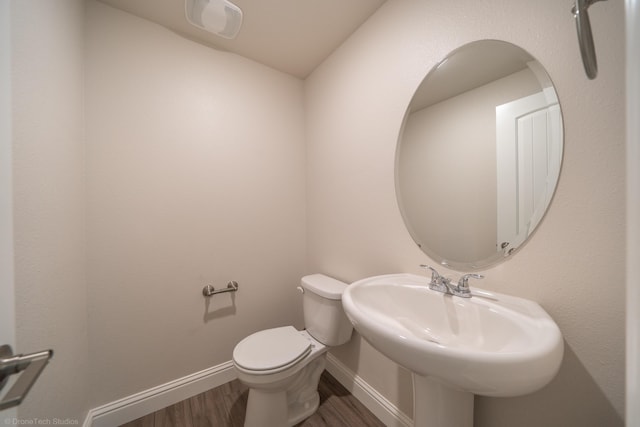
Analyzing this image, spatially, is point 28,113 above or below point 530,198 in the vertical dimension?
above

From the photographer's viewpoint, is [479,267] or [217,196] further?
[217,196]

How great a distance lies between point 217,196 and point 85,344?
992 millimetres

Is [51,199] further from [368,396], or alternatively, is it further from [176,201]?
[368,396]

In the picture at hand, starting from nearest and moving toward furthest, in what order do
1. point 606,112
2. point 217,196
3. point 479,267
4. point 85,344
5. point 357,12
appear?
point 606,112 → point 479,267 → point 85,344 → point 357,12 → point 217,196

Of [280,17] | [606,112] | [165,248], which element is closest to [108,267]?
[165,248]

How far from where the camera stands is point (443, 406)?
0.73 meters

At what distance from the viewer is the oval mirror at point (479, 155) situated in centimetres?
73

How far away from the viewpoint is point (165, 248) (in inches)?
51.3

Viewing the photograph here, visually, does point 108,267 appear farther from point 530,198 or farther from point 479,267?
point 530,198

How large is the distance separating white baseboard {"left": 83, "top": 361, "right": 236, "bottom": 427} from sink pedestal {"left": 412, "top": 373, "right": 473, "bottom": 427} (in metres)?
1.28

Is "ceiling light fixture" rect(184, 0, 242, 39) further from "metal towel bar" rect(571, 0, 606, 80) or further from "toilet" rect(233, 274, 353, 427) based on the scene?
"toilet" rect(233, 274, 353, 427)

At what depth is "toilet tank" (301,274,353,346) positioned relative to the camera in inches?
50.5

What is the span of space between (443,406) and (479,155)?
94 centimetres

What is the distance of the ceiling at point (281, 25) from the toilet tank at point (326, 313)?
1.59 metres
